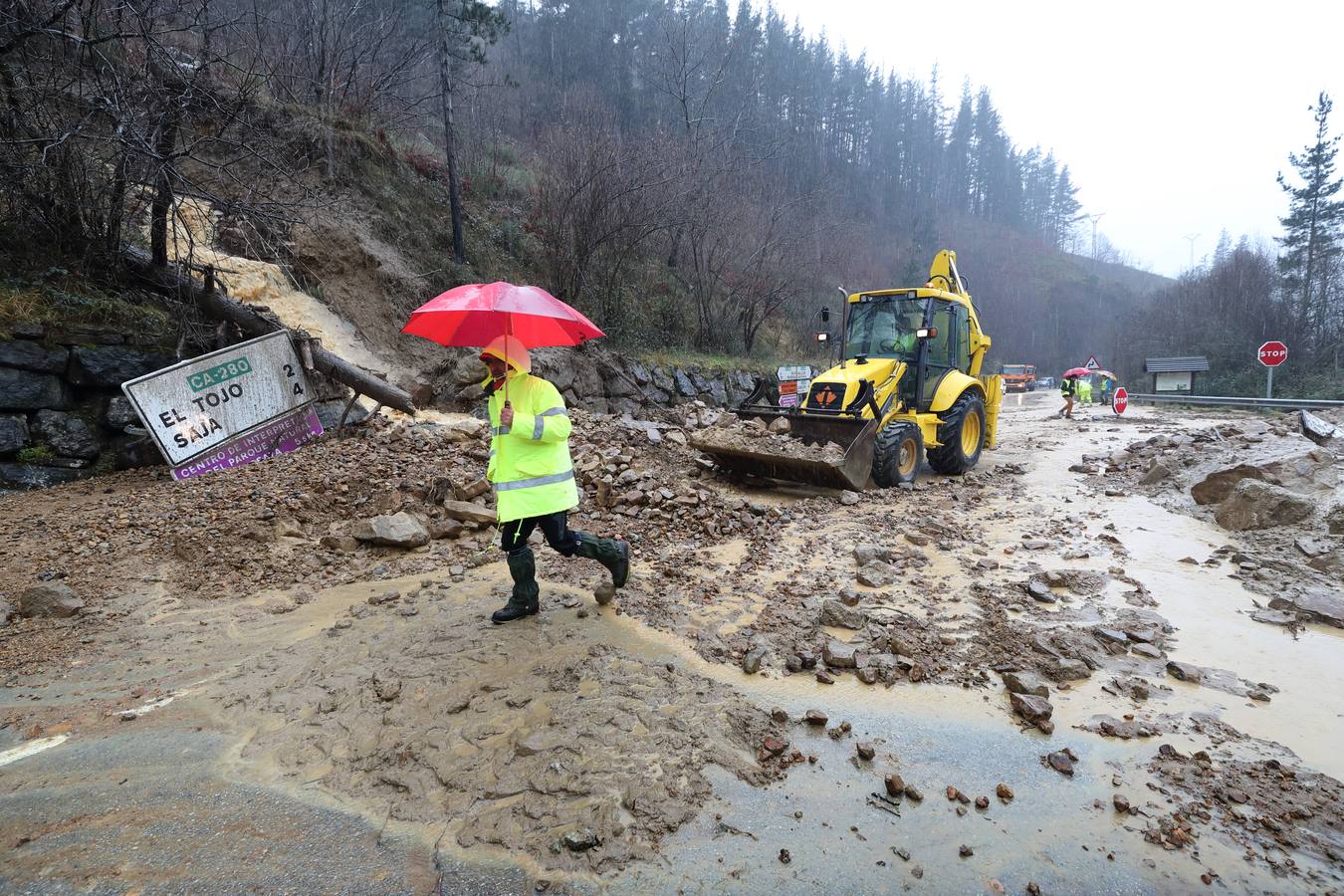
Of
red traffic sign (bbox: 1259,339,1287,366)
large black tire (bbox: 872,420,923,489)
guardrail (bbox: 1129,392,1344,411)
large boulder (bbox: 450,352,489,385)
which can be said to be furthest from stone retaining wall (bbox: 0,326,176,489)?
red traffic sign (bbox: 1259,339,1287,366)

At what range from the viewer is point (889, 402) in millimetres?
8305

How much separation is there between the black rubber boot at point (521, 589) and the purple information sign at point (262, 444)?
4579 millimetres

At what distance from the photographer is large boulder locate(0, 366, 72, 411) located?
5.90 metres

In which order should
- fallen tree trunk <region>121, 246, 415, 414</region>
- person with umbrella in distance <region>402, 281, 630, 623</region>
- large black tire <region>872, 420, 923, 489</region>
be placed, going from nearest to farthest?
person with umbrella in distance <region>402, 281, 630, 623</region>, fallen tree trunk <region>121, 246, 415, 414</region>, large black tire <region>872, 420, 923, 489</region>

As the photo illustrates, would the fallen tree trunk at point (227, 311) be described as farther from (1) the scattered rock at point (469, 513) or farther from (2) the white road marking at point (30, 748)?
(2) the white road marking at point (30, 748)

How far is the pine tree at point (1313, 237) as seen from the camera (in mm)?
26453

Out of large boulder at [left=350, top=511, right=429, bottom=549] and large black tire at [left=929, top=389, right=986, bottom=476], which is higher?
large black tire at [left=929, top=389, right=986, bottom=476]

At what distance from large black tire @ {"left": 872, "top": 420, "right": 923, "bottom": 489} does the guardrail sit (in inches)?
502

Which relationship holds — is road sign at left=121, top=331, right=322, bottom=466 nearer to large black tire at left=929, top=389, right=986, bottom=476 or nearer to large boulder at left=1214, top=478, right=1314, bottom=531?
large black tire at left=929, top=389, right=986, bottom=476

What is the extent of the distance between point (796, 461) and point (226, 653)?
5.62 m

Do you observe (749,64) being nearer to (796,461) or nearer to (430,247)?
(430,247)

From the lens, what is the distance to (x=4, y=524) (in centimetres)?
502

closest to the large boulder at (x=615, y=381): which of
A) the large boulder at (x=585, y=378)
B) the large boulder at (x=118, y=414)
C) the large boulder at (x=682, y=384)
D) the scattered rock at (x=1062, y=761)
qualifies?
the large boulder at (x=585, y=378)

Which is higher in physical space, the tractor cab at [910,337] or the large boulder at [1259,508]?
the tractor cab at [910,337]
